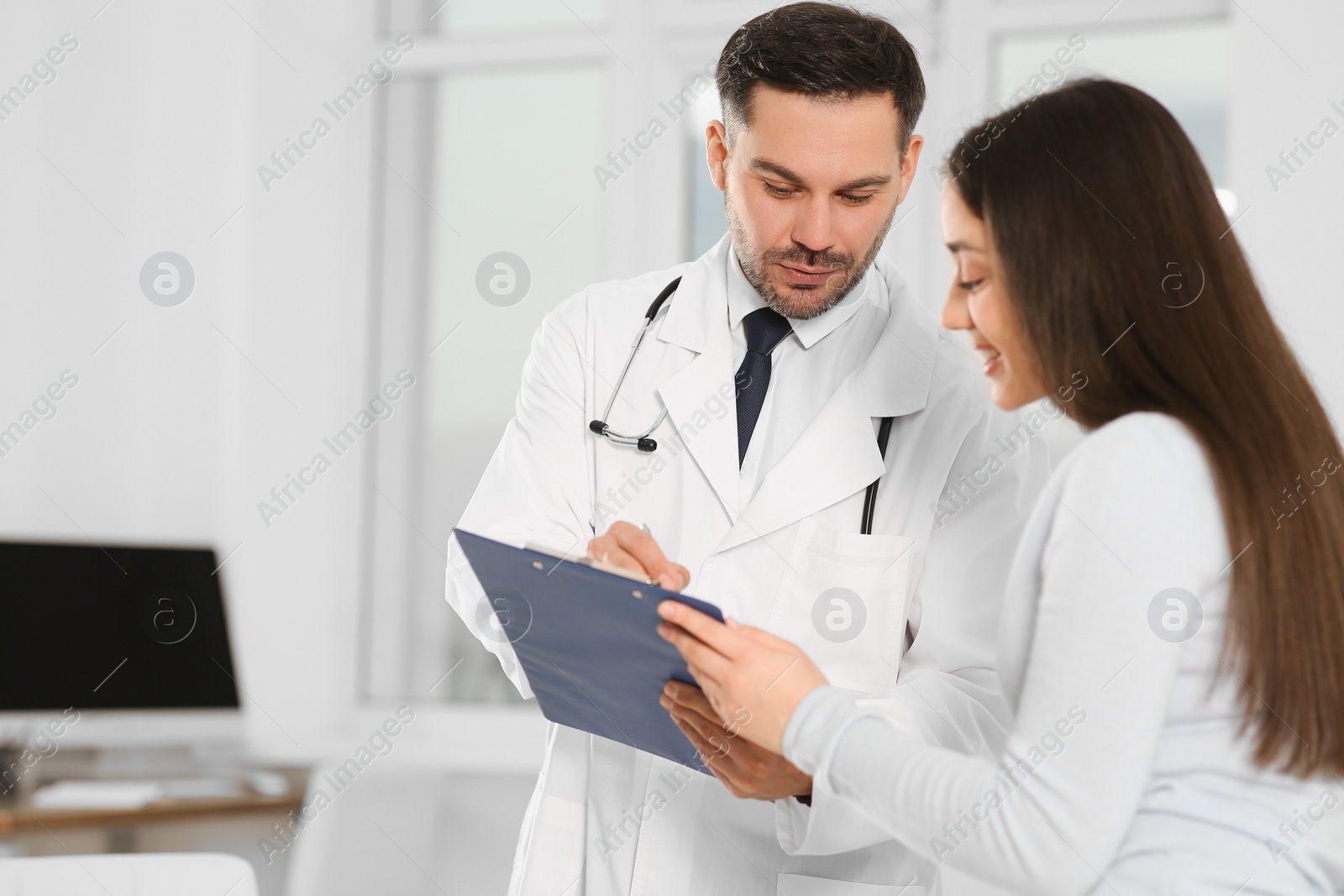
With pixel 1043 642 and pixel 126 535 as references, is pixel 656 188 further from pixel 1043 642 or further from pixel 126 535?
pixel 1043 642

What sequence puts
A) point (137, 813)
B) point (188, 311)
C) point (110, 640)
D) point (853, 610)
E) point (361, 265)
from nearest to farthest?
point (853, 610)
point (137, 813)
point (110, 640)
point (188, 311)
point (361, 265)

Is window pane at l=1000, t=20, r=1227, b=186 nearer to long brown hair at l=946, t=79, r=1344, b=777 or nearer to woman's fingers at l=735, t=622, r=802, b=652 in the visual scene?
long brown hair at l=946, t=79, r=1344, b=777

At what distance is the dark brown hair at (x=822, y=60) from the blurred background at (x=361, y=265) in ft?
4.23

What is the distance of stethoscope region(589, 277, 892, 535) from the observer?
4.37ft

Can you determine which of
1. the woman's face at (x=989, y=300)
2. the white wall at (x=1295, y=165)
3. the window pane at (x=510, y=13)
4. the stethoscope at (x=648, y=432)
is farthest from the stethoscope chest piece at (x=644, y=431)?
the window pane at (x=510, y=13)

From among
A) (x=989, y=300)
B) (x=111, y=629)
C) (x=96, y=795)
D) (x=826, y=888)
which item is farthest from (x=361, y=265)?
(x=989, y=300)

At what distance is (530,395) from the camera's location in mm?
1464

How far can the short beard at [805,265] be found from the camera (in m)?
1.41

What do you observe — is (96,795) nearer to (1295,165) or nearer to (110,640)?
(110,640)

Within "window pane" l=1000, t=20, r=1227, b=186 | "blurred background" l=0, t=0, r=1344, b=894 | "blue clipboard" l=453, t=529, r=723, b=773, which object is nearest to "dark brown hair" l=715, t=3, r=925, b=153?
"blue clipboard" l=453, t=529, r=723, b=773

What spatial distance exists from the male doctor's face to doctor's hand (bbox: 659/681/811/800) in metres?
0.62

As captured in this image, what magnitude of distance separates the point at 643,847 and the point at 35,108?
2.77m

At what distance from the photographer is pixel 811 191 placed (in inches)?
54.7

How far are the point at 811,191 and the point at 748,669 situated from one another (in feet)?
2.36
